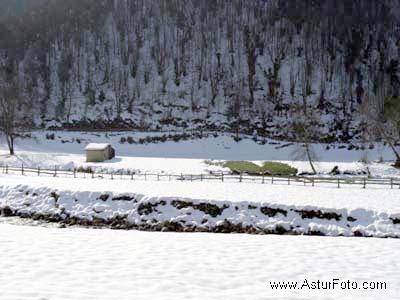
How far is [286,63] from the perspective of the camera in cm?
8919

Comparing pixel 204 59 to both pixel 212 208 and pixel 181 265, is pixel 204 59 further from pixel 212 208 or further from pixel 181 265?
pixel 181 265

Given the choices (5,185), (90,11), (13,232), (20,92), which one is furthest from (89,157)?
(90,11)

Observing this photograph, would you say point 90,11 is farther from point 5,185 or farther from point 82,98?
point 5,185

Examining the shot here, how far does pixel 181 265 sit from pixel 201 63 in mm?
83238

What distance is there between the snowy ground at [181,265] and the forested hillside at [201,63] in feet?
172

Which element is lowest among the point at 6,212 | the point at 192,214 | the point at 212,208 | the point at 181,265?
the point at 6,212

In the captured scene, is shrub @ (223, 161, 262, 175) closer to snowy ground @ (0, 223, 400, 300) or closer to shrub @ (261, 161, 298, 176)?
shrub @ (261, 161, 298, 176)

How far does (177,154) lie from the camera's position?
50.9 metres

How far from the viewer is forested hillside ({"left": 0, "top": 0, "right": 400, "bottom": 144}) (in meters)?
73.4

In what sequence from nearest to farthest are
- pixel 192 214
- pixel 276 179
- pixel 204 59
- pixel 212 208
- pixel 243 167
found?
pixel 192 214, pixel 212 208, pixel 276 179, pixel 243 167, pixel 204 59

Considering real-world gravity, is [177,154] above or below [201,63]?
below

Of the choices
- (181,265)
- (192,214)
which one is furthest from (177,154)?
(181,265)

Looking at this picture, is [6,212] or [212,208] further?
[6,212]

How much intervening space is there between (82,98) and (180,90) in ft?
72.3
